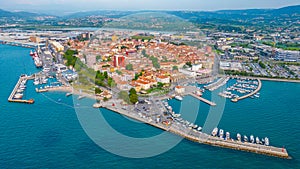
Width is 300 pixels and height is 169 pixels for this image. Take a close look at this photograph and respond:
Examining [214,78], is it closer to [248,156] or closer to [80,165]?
[248,156]

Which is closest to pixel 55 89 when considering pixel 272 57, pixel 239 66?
pixel 239 66

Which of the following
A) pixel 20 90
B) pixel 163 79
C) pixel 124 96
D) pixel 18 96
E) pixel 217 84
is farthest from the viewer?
pixel 217 84

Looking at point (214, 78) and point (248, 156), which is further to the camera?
point (214, 78)

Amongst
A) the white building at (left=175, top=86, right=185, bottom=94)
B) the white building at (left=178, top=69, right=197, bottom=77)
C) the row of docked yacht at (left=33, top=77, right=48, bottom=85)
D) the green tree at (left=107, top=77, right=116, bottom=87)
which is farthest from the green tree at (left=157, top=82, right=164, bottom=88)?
the row of docked yacht at (left=33, top=77, right=48, bottom=85)

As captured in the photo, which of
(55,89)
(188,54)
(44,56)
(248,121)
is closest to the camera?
(248,121)

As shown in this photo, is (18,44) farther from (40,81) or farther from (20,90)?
(20,90)

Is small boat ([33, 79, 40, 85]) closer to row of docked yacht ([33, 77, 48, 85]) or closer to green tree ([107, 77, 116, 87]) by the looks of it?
row of docked yacht ([33, 77, 48, 85])

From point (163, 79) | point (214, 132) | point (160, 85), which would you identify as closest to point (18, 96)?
point (160, 85)

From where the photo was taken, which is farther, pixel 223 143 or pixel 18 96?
pixel 18 96

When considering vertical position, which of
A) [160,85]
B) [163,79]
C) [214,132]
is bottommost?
[214,132]
